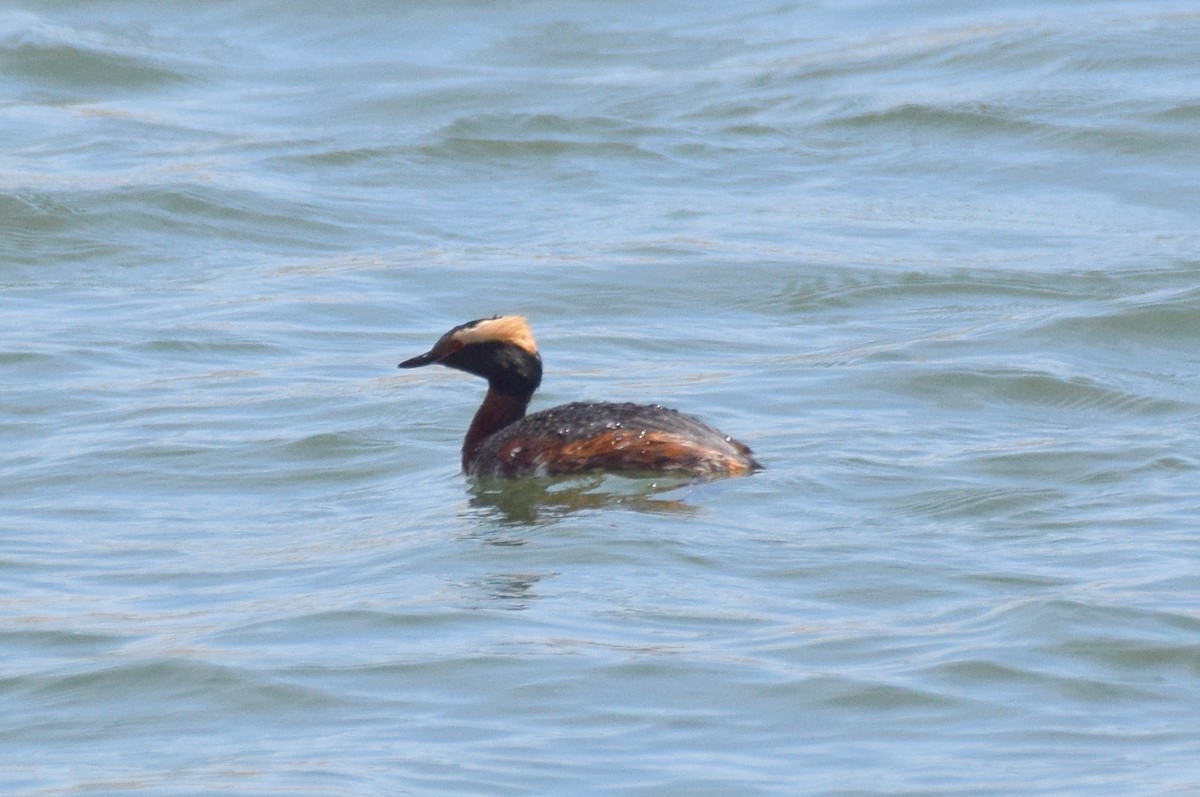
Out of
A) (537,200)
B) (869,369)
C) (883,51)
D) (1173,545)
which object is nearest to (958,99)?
(883,51)

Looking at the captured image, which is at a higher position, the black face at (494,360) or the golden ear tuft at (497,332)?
the golden ear tuft at (497,332)

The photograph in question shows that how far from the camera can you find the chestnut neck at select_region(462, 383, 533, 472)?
36.3 ft

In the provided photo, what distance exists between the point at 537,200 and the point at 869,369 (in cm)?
561

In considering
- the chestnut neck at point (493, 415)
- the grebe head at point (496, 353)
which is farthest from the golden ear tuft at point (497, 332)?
the chestnut neck at point (493, 415)

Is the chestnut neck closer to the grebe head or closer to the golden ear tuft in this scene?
the grebe head

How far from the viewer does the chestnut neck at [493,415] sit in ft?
36.3

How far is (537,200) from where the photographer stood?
58.5 ft

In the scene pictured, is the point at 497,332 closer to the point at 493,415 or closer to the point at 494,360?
the point at 494,360

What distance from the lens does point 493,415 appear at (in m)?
11.1

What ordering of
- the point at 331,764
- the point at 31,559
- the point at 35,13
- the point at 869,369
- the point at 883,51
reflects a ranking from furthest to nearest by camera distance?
the point at 35,13 < the point at 883,51 < the point at 869,369 < the point at 31,559 < the point at 331,764

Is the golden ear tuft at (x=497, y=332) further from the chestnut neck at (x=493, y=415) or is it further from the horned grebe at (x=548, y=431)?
the chestnut neck at (x=493, y=415)

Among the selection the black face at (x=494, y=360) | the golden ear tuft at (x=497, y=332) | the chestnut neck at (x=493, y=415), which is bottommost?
the chestnut neck at (x=493, y=415)

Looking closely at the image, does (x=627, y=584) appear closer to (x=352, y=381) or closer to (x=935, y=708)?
(x=935, y=708)

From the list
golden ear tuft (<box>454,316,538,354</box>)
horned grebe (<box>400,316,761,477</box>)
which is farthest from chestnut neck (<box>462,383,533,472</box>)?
golden ear tuft (<box>454,316,538,354</box>)
